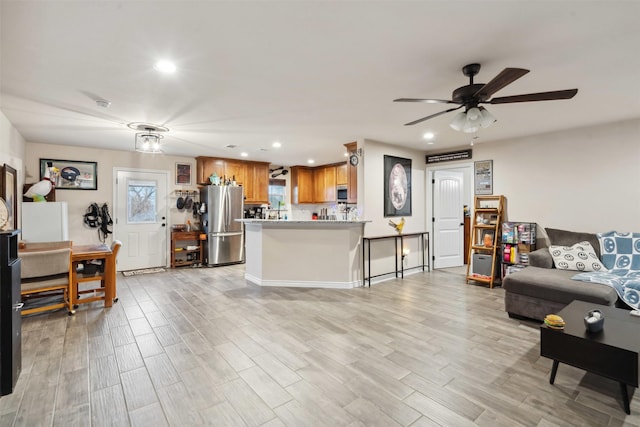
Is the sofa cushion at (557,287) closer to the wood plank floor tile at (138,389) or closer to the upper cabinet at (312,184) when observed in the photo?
the wood plank floor tile at (138,389)

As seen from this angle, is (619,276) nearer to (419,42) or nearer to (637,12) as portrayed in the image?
(637,12)

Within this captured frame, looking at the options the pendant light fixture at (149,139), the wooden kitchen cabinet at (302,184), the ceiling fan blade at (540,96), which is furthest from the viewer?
the wooden kitchen cabinet at (302,184)

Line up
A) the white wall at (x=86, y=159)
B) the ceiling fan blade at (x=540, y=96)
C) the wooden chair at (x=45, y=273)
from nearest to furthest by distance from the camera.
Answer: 1. the ceiling fan blade at (x=540, y=96)
2. the wooden chair at (x=45, y=273)
3. the white wall at (x=86, y=159)

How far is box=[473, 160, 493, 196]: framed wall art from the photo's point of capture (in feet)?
17.2

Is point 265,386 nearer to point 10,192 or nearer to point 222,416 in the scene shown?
point 222,416

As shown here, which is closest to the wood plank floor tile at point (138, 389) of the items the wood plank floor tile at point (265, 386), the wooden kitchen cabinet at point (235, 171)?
the wood plank floor tile at point (265, 386)

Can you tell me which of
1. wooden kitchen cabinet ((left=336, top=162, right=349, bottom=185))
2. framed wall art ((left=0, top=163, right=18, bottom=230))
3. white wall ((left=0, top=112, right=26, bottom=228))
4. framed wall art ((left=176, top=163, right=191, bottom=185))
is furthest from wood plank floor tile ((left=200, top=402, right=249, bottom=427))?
wooden kitchen cabinet ((left=336, top=162, right=349, bottom=185))

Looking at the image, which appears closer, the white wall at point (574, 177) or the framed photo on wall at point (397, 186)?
the white wall at point (574, 177)

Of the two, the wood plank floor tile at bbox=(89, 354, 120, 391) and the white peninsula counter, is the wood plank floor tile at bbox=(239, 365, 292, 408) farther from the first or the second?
the white peninsula counter

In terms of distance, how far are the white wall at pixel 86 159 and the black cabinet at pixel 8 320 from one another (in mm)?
3999

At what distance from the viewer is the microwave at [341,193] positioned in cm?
738

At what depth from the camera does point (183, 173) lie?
6562mm

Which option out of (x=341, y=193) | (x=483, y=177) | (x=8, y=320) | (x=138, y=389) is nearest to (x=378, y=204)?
(x=483, y=177)

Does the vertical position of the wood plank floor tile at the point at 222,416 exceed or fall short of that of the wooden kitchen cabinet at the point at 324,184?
it falls short
